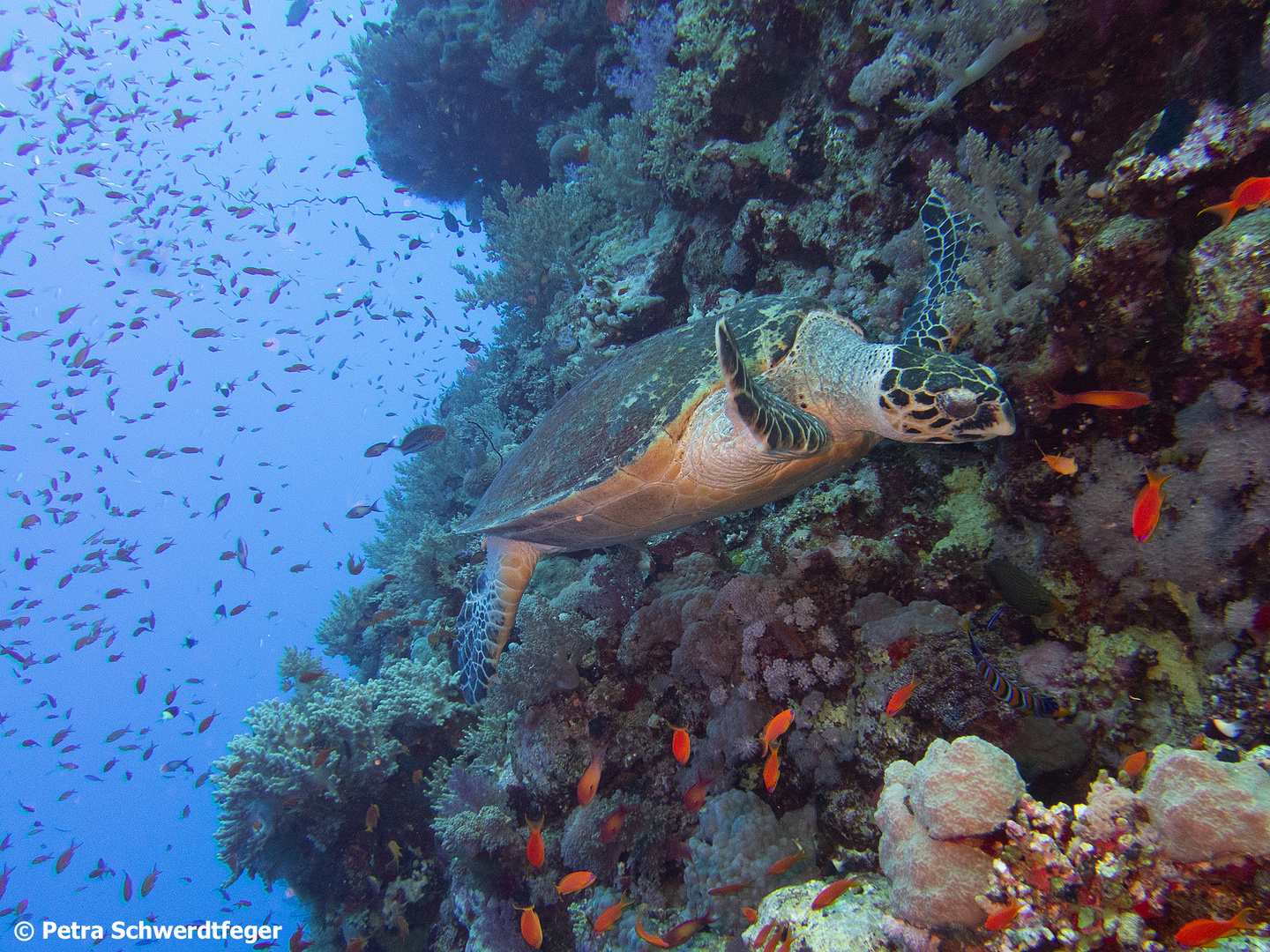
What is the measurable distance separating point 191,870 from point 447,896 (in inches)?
2578

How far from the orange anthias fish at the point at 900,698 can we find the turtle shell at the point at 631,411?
1503 mm

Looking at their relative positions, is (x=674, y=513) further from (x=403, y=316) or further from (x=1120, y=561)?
(x=403, y=316)

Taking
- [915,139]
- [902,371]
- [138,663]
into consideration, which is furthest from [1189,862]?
[138,663]

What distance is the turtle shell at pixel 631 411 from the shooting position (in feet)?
9.16

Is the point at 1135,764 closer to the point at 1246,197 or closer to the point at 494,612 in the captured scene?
the point at 1246,197

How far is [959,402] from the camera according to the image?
6.97 feet

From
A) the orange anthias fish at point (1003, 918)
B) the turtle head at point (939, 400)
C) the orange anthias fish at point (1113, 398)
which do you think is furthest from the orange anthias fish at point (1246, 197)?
the orange anthias fish at point (1003, 918)

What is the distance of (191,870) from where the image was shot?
45875 mm

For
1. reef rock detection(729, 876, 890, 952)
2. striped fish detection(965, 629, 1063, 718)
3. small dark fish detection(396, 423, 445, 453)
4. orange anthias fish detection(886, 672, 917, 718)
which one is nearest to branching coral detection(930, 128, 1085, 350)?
striped fish detection(965, 629, 1063, 718)

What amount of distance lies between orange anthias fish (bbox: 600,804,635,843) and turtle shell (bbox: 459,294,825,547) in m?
1.57

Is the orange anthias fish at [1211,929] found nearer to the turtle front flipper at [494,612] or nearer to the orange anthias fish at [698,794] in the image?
the orange anthias fish at [698,794]

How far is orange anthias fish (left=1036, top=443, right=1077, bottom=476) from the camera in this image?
77.7 inches

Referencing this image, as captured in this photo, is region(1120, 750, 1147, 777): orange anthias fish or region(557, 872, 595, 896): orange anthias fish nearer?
region(1120, 750, 1147, 777): orange anthias fish

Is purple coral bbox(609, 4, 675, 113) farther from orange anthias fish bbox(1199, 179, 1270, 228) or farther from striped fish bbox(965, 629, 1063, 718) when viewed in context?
striped fish bbox(965, 629, 1063, 718)
